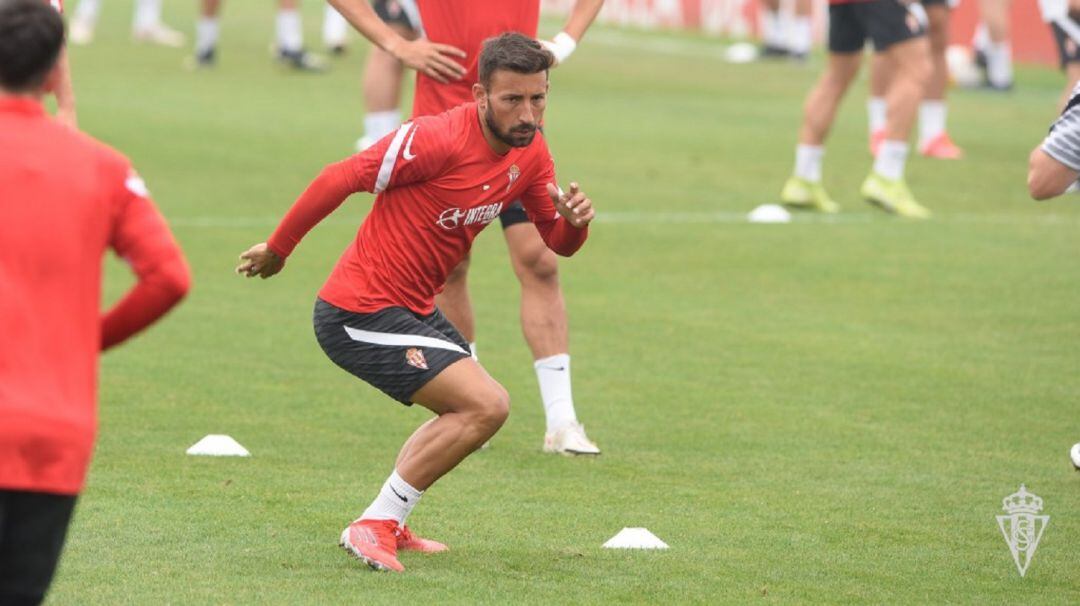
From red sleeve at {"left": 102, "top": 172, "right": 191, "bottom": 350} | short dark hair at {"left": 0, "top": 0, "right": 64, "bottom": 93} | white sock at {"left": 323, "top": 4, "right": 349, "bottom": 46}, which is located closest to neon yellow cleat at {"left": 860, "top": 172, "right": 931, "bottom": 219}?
red sleeve at {"left": 102, "top": 172, "right": 191, "bottom": 350}

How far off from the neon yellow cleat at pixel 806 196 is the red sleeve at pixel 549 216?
24.2ft

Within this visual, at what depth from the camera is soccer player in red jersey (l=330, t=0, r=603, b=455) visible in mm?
7805

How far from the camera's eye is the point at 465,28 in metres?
8.16

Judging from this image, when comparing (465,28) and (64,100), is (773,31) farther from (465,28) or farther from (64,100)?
(64,100)

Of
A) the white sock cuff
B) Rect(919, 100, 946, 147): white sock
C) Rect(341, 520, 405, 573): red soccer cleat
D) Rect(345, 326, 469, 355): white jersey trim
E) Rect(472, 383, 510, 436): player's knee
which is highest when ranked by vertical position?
A: Rect(345, 326, 469, 355): white jersey trim

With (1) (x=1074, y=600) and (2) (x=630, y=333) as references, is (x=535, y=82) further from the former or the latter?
(2) (x=630, y=333)

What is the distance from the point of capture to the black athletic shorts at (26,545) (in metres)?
4.12

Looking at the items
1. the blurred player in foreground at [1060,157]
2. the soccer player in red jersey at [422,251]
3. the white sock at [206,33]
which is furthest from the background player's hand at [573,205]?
the white sock at [206,33]

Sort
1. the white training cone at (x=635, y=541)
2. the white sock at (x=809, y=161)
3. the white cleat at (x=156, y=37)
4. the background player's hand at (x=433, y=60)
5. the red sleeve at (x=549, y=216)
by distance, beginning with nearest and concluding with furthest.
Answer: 1. the white training cone at (x=635, y=541)
2. the red sleeve at (x=549, y=216)
3. the background player's hand at (x=433, y=60)
4. the white sock at (x=809, y=161)
5. the white cleat at (x=156, y=37)

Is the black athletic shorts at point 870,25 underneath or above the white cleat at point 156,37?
above

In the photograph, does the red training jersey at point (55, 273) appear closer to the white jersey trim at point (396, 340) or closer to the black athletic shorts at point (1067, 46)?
the white jersey trim at point (396, 340)

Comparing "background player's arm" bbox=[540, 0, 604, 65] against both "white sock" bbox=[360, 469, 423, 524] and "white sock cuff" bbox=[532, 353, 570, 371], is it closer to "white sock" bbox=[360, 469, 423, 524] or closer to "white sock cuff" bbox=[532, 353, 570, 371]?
Answer: "white sock cuff" bbox=[532, 353, 570, 371]

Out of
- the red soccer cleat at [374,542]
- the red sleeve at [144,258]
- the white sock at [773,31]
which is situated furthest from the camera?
the white sock at [773,31]

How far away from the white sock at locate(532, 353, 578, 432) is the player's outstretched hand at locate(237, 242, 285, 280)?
1989mm
